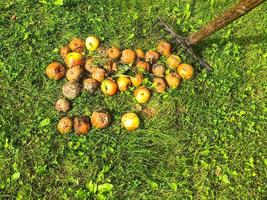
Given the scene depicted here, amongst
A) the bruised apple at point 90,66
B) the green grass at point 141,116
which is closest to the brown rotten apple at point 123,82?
the green grass at point 141,116

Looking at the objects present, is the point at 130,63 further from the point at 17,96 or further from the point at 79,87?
the point at 17,96

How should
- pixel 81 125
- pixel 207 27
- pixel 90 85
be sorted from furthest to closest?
pixel 90 85, pixel 207 27, pixel 81 125

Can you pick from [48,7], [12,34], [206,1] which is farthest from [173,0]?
[12,34]

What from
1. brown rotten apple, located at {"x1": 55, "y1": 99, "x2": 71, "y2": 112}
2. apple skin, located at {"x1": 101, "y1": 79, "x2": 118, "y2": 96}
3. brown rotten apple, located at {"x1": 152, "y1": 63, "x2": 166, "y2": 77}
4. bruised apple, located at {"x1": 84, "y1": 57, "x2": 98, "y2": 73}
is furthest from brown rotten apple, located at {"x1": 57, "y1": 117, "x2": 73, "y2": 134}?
brown rotten apple, located at {"x1": 152, "y1": 63, "x2": 166, "y2": 77}

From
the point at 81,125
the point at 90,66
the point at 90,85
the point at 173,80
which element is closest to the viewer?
the point at 81,125

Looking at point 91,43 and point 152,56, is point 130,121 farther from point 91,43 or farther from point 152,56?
point 91,43

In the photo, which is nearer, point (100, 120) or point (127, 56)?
point (100, 120)

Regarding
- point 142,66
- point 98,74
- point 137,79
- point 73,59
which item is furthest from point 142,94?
point 73,59
